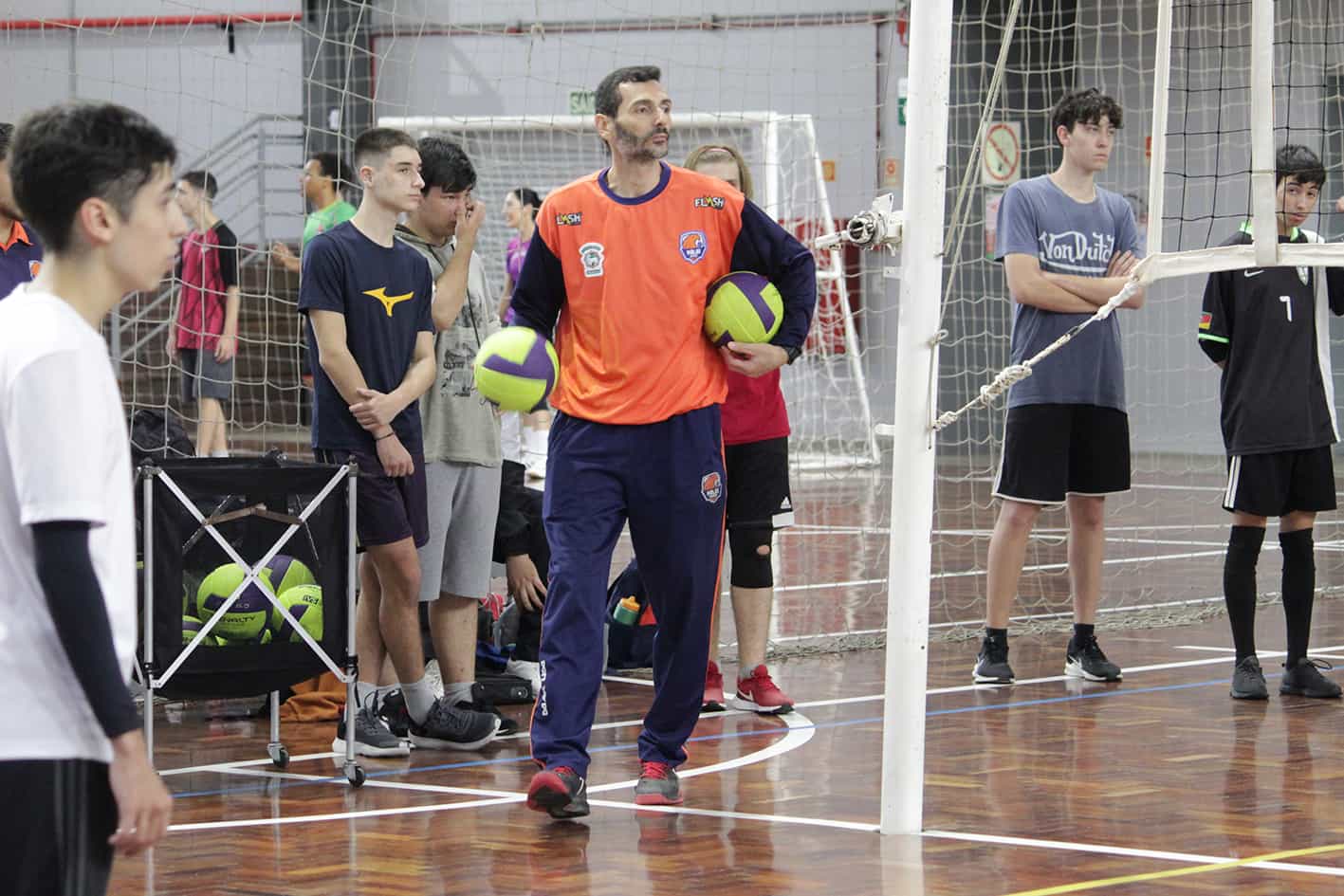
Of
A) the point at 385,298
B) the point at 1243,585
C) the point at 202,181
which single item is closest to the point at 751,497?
the point at 385,298

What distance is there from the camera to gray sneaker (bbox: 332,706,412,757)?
5273 mm

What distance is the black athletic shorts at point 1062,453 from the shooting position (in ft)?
20.5

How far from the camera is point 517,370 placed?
4.50 meters

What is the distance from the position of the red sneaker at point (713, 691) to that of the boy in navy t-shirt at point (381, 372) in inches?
37.1

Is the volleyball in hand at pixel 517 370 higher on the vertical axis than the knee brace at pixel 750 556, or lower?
higher

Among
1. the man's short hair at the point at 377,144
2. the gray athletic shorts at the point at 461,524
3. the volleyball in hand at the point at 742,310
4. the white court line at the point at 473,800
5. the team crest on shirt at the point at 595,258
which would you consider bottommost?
the white court line at the point at 473,800

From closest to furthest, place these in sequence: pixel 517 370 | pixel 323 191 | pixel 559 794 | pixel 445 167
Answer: pixel 559 794
pixel 517 370
pixel 445 167
pixel 323 191

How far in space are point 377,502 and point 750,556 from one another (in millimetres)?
1461

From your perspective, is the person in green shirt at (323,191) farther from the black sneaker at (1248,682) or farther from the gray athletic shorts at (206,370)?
the black sneaker at (1248,682)

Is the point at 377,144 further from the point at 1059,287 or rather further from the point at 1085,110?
the point at 1085,110

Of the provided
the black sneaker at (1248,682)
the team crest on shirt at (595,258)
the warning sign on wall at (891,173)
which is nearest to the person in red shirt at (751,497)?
the team crest on shirt at (595,258)

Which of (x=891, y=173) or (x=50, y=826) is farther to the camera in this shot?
(x=891, y=173)

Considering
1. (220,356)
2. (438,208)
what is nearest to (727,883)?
(438,208)

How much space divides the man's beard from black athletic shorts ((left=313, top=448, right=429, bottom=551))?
49.9 inches
